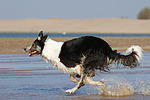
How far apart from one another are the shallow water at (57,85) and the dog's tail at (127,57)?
54 centimetres

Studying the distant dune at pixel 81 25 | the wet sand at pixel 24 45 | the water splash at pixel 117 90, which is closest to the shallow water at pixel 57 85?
the water splash at pixel 117 90

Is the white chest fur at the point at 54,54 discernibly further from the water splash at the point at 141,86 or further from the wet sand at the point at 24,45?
the wet sand at the point at 24,45

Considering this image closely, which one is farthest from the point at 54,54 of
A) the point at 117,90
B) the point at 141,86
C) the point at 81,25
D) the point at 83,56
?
the point at 81,25

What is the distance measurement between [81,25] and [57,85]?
8900cm

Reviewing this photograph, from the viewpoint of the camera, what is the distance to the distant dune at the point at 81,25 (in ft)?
275

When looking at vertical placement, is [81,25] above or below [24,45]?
below

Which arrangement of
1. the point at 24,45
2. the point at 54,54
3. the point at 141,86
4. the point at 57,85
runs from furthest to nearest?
1. the point at 24,45
2. the point at 57,85
3. the point at 141,86
4. the point at 54,54

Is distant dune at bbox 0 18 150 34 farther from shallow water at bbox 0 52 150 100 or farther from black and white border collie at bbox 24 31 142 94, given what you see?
black and white border collie at bbox 24 31 142 94

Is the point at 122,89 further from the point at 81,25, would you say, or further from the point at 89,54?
the point at 81,25

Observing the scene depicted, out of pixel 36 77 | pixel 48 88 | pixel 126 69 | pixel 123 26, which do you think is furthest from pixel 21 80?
pixel 123 26

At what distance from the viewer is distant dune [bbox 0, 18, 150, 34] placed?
83.8m

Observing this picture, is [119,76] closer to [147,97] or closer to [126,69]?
[126,69]

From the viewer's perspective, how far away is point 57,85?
973cm

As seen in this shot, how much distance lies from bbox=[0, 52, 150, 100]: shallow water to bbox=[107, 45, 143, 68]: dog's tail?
536 millimetres
